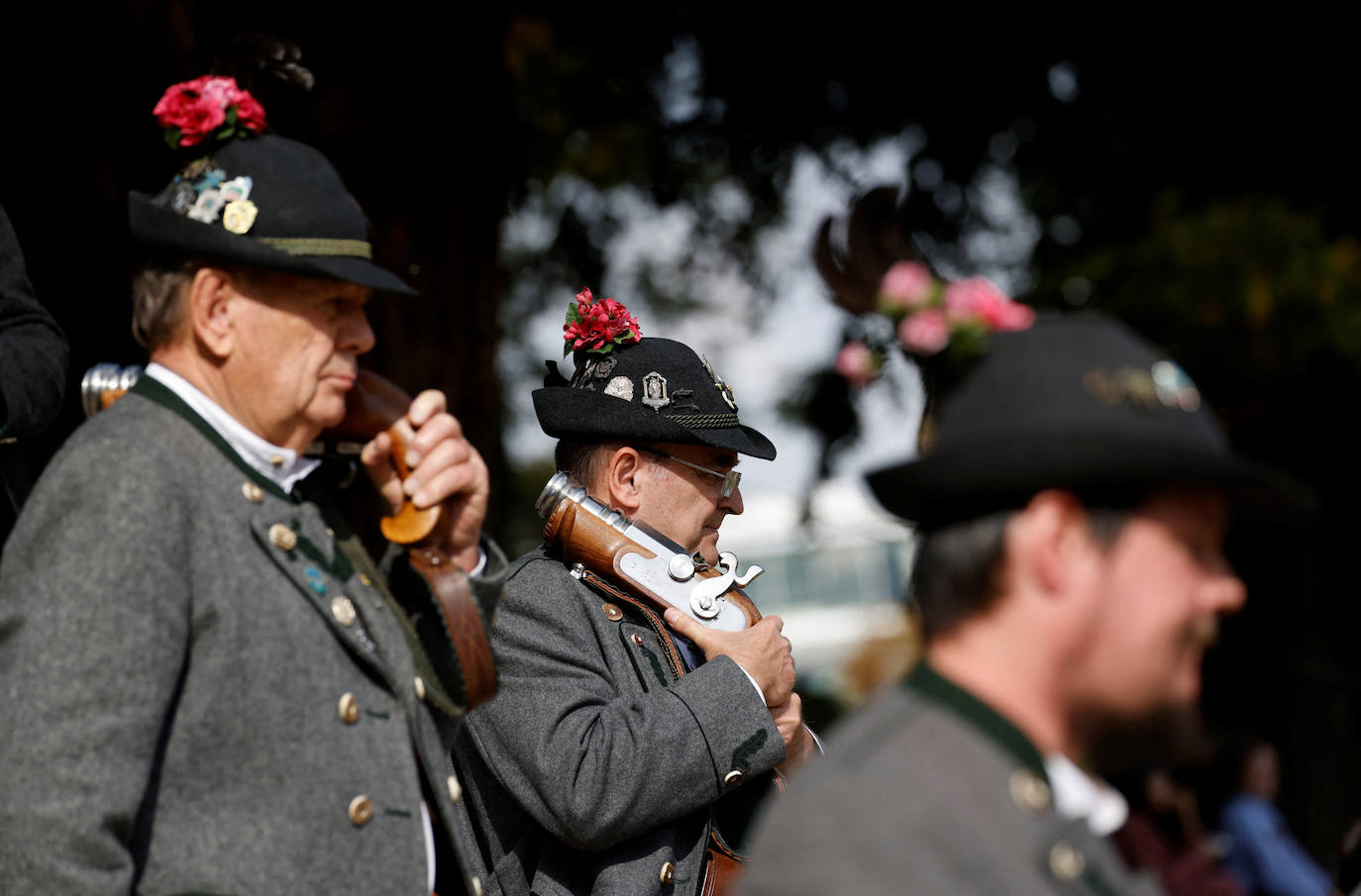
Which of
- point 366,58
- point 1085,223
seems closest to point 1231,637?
point 1085,223

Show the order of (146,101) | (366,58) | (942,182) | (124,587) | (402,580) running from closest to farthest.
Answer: (124,587) → (402,580) → (146,101) → (366,58) → (942,182)

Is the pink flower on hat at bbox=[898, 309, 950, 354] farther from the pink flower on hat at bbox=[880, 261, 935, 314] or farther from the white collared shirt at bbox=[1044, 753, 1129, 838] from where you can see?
the white collared shirt at bbox=[1044, 753, 1129, 838]

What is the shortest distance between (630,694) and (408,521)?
1.07 metres

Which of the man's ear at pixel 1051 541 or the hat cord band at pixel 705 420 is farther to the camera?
the hat cord band at pixel 705 420

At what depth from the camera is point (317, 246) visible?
2469 mm

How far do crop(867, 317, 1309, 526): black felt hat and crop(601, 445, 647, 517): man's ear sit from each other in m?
1.87

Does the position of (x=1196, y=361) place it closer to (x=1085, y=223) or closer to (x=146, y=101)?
(x=1085, y=223)

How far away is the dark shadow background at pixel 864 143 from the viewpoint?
473 centimetres

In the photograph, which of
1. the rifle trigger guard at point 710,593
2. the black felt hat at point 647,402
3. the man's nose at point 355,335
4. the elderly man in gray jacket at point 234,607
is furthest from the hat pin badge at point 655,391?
the man's nose at point 355,335

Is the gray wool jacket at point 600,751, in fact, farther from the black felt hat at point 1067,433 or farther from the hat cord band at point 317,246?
the black felt hat at point 1067,433

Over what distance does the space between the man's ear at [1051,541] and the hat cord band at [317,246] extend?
1.26 m

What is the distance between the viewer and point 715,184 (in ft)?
31.9

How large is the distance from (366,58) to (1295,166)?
6.06 metres

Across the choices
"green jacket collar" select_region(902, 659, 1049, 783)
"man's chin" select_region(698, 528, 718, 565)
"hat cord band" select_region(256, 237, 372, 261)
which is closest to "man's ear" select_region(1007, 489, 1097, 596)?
"green jacket collar" select_region(902, 659, 1049, 783)
